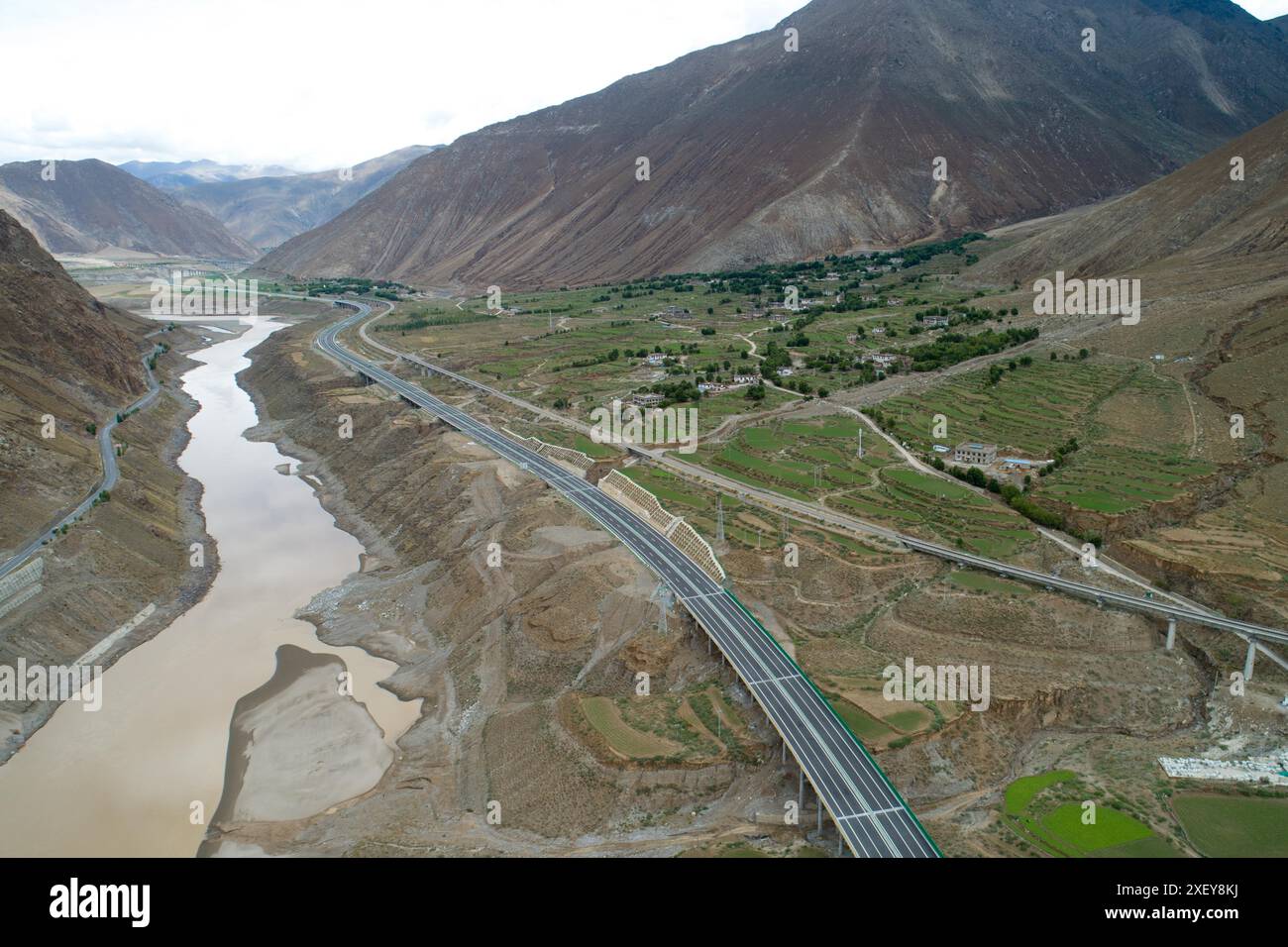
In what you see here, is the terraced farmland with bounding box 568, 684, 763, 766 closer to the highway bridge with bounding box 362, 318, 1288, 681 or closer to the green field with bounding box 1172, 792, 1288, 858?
the green field with bounding box 1172, 792, 1288, 858

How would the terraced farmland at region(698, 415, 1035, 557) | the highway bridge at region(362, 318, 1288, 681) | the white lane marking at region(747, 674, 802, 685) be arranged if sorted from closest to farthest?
the white lane marking at region(747, 674, 802, 685) < the highway bridge at region(362, 318, 1288, 681) < the terraced farmland at region(698, 415, 1035, 557)

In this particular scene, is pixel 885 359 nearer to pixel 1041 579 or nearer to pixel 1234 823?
pixel 1041 579

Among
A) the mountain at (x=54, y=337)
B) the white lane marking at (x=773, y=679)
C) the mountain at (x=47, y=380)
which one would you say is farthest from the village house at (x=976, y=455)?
the mountain at (x=54, y=337)

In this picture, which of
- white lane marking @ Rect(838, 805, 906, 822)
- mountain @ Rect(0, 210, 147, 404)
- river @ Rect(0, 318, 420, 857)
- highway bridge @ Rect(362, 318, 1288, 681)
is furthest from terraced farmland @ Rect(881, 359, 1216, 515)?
mountain @ Rect(0, 210, 147, 404)

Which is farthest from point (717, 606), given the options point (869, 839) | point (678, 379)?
point (678, 379)

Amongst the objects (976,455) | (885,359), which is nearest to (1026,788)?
(976,455)

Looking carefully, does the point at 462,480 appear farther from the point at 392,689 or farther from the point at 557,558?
the point at 392,689
